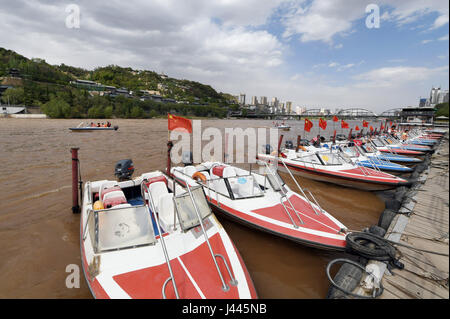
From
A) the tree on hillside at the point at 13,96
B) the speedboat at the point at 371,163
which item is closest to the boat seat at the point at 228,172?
the speedboat at the point at 371,163

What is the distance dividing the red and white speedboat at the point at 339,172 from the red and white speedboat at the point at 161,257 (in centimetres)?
618

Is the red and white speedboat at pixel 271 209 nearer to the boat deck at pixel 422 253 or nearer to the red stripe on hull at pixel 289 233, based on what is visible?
the red stripe on hull at pixel 289 233

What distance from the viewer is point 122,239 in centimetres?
400

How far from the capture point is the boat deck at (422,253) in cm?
338

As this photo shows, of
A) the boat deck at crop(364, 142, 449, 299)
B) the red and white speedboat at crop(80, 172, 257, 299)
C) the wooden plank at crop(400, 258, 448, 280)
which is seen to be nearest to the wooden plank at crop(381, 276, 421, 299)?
the boat deck at crop(364, 142, 449, 299)

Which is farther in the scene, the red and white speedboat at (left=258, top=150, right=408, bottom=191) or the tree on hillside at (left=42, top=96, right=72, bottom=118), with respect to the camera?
the tree on hillside at (left=42, top=96, right=72, bottom=118)

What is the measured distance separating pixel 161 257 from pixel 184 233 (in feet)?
2.30

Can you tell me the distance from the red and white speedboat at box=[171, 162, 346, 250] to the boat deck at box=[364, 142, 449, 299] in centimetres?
124

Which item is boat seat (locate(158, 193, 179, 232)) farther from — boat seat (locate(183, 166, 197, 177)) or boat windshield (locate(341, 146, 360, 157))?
boat windshield (locate(341, 146, 360, 157))

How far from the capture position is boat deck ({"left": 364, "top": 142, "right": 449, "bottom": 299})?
3.38 m

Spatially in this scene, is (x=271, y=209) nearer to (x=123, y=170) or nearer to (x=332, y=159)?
(x=123, y=170)
